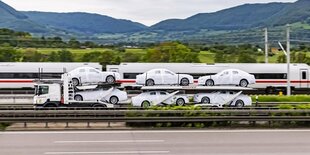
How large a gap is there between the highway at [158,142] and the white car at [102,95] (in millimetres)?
7839

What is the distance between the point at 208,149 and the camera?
1598cm

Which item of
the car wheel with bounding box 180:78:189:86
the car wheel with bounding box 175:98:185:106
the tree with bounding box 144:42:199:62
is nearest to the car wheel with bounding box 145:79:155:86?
the car wheel with bounding box 180:78:189:86

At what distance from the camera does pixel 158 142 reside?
1752 cm

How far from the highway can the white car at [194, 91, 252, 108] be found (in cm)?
658

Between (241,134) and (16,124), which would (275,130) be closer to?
(241,134)

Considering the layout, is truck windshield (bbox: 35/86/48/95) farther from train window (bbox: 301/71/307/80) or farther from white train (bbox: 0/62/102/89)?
train window (bbox: 301/71/307/80)

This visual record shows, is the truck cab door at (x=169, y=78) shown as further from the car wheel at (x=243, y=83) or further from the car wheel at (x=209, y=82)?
the car wheel at (x=243, y=83)

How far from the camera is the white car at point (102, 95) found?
1108 inches

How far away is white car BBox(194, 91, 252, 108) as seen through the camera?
27.6m

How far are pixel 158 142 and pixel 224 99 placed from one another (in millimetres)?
11073

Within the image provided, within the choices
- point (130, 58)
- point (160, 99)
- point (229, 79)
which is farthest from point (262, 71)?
Result: point (130, 58)

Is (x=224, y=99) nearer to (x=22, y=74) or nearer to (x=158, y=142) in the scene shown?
(x=158, y=142)

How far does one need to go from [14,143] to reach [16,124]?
200 inches

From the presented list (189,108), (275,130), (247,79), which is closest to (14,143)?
(189,108)
